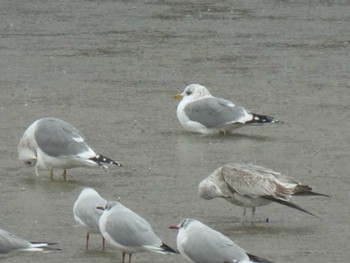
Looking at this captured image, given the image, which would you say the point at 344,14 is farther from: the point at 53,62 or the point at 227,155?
the point at 227,155

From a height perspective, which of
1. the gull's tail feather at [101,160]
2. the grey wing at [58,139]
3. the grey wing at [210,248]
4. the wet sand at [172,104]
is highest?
the grey wing at [210,248]

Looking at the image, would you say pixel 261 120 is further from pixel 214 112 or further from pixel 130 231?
pixel 130 231

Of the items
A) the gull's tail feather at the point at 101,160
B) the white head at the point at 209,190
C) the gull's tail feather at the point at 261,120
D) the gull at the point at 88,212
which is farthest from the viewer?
the gull's tail feather at the point at 261,120

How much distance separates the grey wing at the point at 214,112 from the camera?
12.6 metres

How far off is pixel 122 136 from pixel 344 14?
6.90 meters

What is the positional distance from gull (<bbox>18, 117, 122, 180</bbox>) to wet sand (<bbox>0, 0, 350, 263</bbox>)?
0.15 meters

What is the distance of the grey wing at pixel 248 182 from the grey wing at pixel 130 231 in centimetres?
124

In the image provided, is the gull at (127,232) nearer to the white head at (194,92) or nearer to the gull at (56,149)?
the gull at (56,149)

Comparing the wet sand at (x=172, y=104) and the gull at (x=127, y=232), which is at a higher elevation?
the gull at (x=127, y=232)

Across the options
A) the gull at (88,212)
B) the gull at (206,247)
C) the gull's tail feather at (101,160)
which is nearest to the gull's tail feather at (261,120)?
the gull's tail feather at (101,160)

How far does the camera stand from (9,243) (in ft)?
27.0

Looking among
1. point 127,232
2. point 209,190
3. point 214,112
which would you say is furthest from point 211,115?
point 127,232

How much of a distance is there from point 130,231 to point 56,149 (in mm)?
2578

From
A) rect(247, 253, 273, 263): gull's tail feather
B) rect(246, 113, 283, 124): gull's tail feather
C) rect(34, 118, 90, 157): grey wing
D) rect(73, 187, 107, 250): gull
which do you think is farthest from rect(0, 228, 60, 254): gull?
rect(246, 113, 283, 124): gull's tail feather
